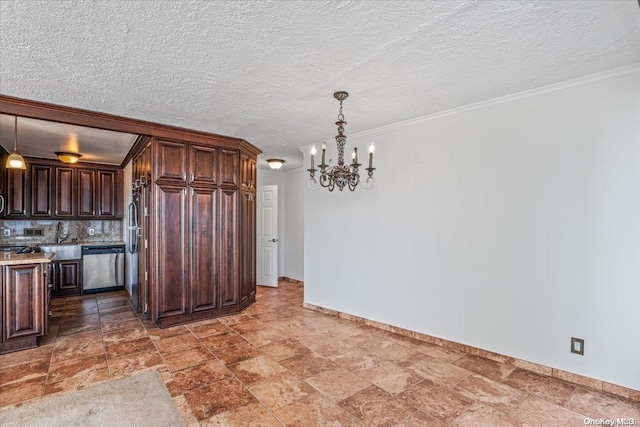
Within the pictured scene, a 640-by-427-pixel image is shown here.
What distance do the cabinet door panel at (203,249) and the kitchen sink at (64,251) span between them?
298cm

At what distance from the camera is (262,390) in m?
2.53

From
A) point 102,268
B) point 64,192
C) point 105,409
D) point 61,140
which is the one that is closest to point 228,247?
point 105,409

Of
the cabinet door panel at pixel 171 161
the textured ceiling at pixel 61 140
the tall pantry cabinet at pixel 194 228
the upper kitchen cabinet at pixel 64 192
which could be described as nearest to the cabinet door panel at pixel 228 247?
the tall pantry cabinet at pixel 194 228

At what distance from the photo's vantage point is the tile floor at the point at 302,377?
2236mm

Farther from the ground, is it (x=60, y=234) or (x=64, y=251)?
(x=60, y=234)

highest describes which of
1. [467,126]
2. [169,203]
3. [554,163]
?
[467,126]

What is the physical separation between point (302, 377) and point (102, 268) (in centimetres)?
505

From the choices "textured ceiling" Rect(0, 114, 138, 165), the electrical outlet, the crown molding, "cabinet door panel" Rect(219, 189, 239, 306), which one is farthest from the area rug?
the crown molding

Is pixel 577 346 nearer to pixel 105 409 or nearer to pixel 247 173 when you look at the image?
pixel 105 409

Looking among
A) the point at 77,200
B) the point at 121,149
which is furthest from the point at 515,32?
the point at 77,200

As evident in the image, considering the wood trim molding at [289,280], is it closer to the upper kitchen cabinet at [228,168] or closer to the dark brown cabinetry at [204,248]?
the dark brown cabinetry at [204,248]

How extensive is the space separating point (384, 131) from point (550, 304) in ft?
8.25

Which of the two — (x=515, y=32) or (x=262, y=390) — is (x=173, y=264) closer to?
(x=262, y=390)

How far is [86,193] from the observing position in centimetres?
612
